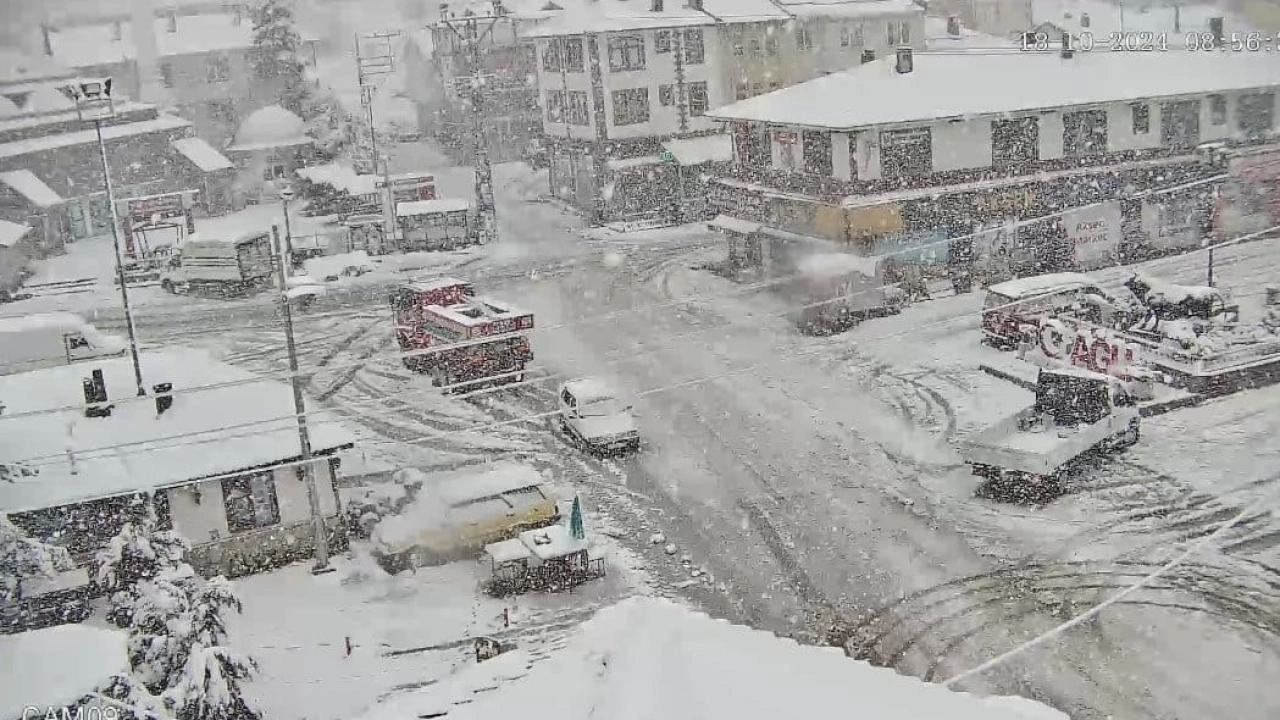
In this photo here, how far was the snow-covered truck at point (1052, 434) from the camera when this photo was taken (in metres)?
16.5

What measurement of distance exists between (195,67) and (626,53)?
15.9 meters

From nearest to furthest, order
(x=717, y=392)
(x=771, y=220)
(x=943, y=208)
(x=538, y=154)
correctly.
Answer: (x=717, y=392) → (x=943, y=208) → (x=771, y=220) → (x=538, y=154)

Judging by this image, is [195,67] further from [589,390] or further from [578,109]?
[589,390]

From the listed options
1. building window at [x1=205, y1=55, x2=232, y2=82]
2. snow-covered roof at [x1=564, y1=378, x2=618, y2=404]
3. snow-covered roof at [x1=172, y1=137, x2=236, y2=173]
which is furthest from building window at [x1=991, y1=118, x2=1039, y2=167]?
building window at [x1=205, y1=55, x2=232, y2=82]

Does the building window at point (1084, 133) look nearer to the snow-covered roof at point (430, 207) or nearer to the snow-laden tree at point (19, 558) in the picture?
the snow-covered roof at point (430, 207)

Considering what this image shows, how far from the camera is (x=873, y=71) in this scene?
1126 inches

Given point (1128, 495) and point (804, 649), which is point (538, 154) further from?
point (804, 649)

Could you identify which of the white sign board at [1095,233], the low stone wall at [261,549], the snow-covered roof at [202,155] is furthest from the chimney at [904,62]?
the snow-covered roof at [202,155]

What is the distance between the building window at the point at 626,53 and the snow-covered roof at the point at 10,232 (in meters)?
17.8

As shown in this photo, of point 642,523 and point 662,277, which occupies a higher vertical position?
point 662,277

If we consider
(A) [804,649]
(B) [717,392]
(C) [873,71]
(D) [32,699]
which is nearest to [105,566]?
(D) [32,699]

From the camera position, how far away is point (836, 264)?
2583 centimetres

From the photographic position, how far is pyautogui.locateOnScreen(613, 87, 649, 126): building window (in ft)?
118

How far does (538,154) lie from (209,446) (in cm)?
3086
